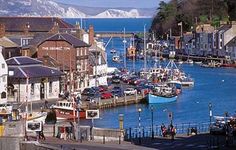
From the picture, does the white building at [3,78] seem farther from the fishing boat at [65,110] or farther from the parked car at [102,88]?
the parked car at [102,88]

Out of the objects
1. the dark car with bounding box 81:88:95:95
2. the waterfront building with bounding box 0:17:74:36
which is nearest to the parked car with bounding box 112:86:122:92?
the dark car with bounding box 81:88:95:95

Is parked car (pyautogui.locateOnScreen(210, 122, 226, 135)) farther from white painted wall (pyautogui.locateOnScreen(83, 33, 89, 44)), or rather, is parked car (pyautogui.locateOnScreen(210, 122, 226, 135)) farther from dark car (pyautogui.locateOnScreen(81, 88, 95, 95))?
white painted wall (pyautogui.locateOnScreen(83, 33, 89, 44))

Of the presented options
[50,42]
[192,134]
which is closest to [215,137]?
[192,134]

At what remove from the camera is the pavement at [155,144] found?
26750 mm

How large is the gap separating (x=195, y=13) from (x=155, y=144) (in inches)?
3963

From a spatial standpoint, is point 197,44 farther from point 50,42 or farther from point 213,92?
point 50,42

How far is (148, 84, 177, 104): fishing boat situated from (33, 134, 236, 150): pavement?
1066 inches

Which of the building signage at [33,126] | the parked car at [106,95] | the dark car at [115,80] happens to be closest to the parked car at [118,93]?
the parked car at [106,95]

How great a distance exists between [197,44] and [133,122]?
209ft

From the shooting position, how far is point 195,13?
420 ft

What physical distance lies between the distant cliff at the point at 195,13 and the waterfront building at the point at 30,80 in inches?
2563

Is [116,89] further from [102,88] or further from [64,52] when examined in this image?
[64,52]

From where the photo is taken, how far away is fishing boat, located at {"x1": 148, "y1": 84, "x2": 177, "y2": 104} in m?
57.4

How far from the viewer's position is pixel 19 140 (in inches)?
1024
